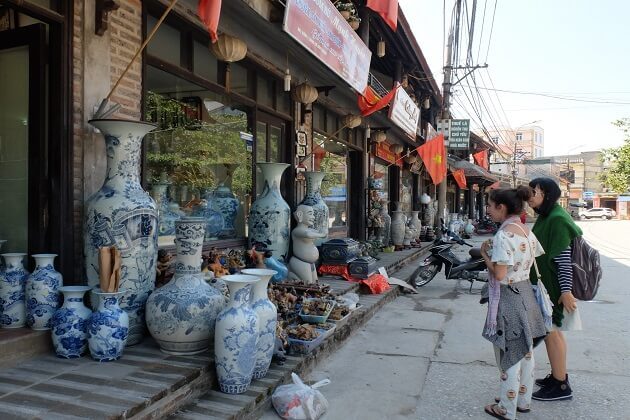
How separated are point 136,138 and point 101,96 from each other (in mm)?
559

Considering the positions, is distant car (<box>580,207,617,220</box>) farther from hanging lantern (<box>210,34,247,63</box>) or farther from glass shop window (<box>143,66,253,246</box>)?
hanging lantern (<box>210,34,247,63</box>)

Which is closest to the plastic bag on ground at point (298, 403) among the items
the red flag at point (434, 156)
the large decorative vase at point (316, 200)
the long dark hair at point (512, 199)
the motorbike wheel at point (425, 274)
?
the long dark hair at point (512, 199)

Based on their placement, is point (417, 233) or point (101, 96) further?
point (417, 233)

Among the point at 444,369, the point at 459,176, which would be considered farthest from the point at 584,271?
the point at 459,176

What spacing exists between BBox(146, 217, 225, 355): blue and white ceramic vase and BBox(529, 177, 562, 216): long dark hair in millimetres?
2423

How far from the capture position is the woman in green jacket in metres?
3.48

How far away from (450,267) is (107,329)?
21.3ft

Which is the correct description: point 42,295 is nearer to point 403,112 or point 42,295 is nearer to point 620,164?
point 403,112

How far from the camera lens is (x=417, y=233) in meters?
13.6

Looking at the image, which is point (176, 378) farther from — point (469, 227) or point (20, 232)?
point (469, 227)

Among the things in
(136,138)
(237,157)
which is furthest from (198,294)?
(237,157)

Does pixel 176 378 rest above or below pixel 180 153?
below

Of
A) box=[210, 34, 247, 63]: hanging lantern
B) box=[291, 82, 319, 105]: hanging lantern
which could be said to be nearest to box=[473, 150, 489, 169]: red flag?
box=[291, 82, 319, 105]: hanging lantern

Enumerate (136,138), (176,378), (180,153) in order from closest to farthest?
1. (176,378)
2. (136,138)
3. (180,153)
